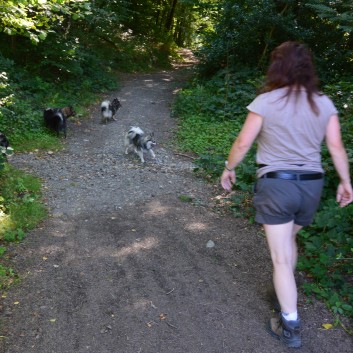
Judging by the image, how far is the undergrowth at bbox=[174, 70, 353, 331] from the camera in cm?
376

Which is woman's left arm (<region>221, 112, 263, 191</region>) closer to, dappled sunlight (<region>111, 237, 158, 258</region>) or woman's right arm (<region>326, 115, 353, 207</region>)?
woman's right arm (<region>326, 115, 353, 207</region>)

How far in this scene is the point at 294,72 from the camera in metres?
2.63

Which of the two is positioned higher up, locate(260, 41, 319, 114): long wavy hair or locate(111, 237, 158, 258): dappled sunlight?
locate(260, 41, 319, 114): long wavy hair

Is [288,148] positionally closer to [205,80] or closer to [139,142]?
[139,142]

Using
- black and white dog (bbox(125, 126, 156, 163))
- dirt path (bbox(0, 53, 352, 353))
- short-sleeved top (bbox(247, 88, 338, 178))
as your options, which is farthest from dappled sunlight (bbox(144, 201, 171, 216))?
short-sleeved top (bbox(247, 88, 338, 178))

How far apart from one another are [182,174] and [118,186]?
4.52 ft

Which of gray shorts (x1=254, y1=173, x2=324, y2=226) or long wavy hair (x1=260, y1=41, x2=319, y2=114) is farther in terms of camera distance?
gray shorts (x1=254, y1=173, x2=324, y2=226)

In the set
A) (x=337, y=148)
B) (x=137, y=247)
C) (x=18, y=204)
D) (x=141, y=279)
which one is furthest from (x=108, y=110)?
(x=337, y=148)

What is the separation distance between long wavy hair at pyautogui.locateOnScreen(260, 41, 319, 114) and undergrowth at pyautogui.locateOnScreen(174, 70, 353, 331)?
1707 mm

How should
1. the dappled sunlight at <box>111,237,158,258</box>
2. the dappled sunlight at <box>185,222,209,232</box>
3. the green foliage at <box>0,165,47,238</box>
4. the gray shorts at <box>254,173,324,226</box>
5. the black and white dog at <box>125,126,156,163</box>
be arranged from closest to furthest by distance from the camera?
1. the gray shorts at <box>254,173,324,226</box>
2. the dappled sunlight at <box>111,237,158,258</box>
3. the green foliage at <box>0,165,47,238</box>
4. the dappled sunlight at <box>185,222,209,232</box>
5. the black and white dog at <box>125,126,156,163</box>

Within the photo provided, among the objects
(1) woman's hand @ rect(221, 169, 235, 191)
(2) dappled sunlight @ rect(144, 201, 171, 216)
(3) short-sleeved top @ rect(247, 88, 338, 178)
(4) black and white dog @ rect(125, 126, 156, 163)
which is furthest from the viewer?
(4) black and white dog @ rect(125, 126, 156, 163)

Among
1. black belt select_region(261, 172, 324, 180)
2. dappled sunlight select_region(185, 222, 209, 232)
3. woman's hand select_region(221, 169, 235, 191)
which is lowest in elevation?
dappled sunlight select_region(185, 222, 209, 232)

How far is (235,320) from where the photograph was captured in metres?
3.37

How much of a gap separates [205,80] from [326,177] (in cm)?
1115
